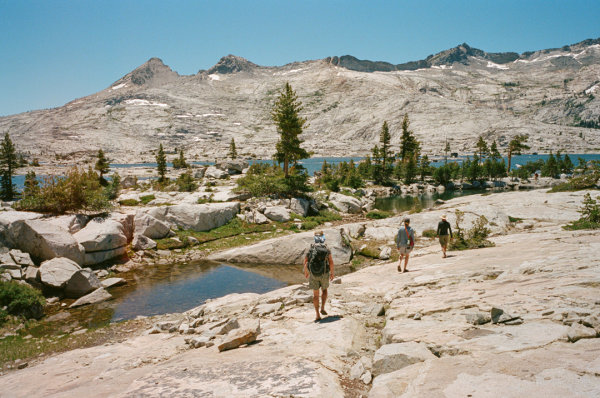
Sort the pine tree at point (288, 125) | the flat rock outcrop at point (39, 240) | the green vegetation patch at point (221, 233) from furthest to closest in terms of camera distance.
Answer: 1. the pine tree at point (288, 125)
2. the green vegetation patch at point (221, 233)
3. the flat rock outcrop at point (39, 240)

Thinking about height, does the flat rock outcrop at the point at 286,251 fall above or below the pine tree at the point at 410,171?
below

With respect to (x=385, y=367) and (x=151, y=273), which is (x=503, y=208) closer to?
(x=385, y=367)

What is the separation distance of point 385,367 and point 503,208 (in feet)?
86.2

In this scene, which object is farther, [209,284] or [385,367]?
[209,284]

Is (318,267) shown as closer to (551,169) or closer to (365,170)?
Result: (365,170)

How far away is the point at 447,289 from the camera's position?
418 inches

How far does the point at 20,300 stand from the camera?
13625mm

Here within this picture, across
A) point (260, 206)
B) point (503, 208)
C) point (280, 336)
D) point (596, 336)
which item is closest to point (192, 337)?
point (280, 336)

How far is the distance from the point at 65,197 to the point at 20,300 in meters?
10.5

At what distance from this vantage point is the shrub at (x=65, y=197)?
71.3 feet

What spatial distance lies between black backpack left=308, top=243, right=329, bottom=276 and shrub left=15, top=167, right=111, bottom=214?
20.4m

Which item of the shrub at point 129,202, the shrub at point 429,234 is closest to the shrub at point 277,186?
the shrub at point 129,202

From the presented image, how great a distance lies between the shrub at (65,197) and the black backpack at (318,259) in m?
20.4

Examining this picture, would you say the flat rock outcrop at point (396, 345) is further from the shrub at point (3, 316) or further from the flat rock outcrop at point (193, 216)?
the flat rock outcrop at point (193, 216)
